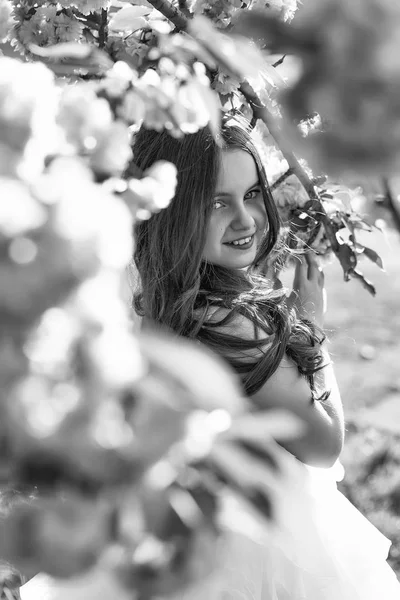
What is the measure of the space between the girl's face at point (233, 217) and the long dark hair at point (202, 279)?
0.02 meters

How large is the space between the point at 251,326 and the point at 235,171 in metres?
0.30

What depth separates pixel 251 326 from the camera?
1.35 m

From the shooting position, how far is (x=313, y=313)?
1.65 metres

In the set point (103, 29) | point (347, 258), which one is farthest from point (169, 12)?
point (347, 258)

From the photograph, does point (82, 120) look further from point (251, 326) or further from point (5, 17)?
point (251, 326)

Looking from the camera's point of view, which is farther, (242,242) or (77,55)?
(242,242)

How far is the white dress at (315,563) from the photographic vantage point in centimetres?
131

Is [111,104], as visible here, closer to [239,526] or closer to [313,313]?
[239,526]

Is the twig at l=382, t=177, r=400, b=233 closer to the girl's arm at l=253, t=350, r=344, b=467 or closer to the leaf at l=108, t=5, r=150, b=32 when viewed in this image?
the leaf at l=108, t=5, r=150, b=32

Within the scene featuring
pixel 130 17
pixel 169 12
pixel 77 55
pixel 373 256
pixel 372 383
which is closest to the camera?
pixel 77 55

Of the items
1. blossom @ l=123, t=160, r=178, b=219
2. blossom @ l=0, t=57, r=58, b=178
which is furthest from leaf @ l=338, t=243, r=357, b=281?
blossom @ l=0, t=57, r=58, b=178

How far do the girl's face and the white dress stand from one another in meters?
0.45

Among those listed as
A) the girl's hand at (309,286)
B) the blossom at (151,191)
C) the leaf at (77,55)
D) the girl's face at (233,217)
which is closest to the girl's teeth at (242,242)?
the girl's face at (233,217)

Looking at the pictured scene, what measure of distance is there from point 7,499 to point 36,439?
4.1 inches
